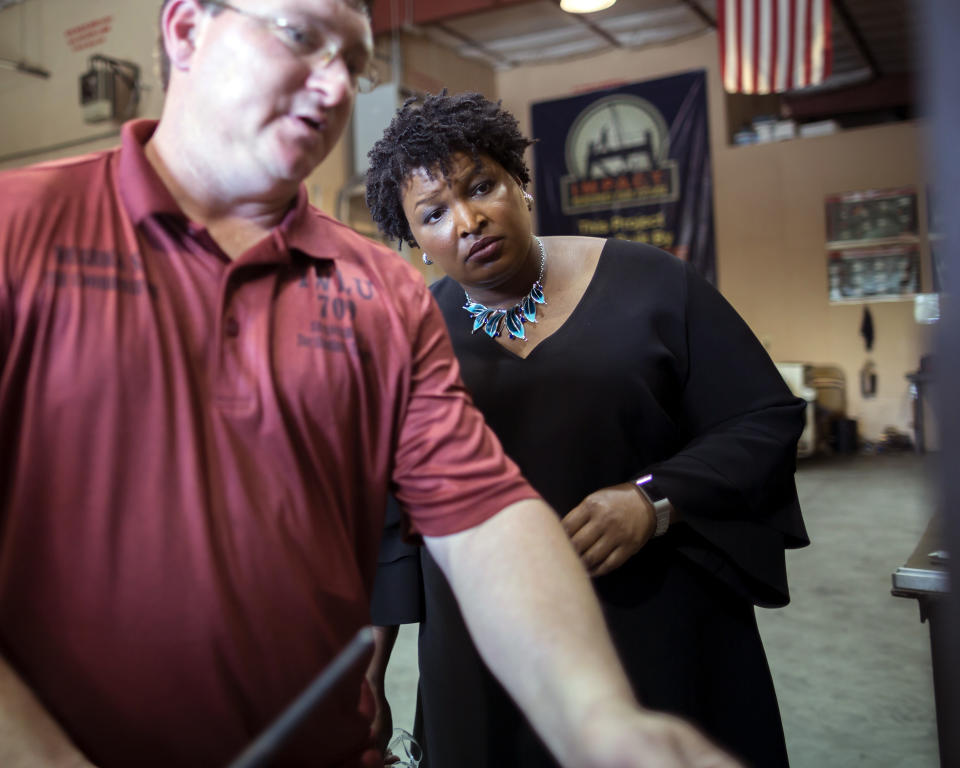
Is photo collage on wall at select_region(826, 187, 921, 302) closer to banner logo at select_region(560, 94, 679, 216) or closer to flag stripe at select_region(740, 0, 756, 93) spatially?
banner logo at select_region(560, 94, 679, 216)

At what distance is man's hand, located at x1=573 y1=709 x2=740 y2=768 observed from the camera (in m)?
0.66

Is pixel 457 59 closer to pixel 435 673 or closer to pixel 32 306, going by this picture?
pixel 435 673

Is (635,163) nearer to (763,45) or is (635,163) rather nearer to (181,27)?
(763,45)

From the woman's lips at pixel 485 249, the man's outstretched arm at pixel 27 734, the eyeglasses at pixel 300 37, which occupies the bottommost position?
the man's outstretched arm at pixel 27 734

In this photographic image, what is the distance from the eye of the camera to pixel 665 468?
→ 1315 millimetres

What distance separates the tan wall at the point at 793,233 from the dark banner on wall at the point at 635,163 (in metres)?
0.83

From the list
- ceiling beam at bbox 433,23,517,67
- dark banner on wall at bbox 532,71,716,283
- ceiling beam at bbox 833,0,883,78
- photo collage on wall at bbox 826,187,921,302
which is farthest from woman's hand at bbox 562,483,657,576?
ceiling beam at bbox 833,0,883,78

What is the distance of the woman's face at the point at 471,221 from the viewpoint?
54.4 inches

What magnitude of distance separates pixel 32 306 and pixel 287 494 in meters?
0.25

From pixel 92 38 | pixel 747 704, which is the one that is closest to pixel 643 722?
pixel 747 704

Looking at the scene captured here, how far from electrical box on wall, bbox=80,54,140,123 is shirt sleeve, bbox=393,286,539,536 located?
614 cm

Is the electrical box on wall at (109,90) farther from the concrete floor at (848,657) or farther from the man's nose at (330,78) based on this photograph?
the man's nose at (330,78)

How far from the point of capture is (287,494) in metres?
0.76

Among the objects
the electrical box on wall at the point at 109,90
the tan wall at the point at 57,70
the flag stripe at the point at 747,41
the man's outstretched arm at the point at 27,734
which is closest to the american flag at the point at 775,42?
the flag stripe at the point at 747,41
